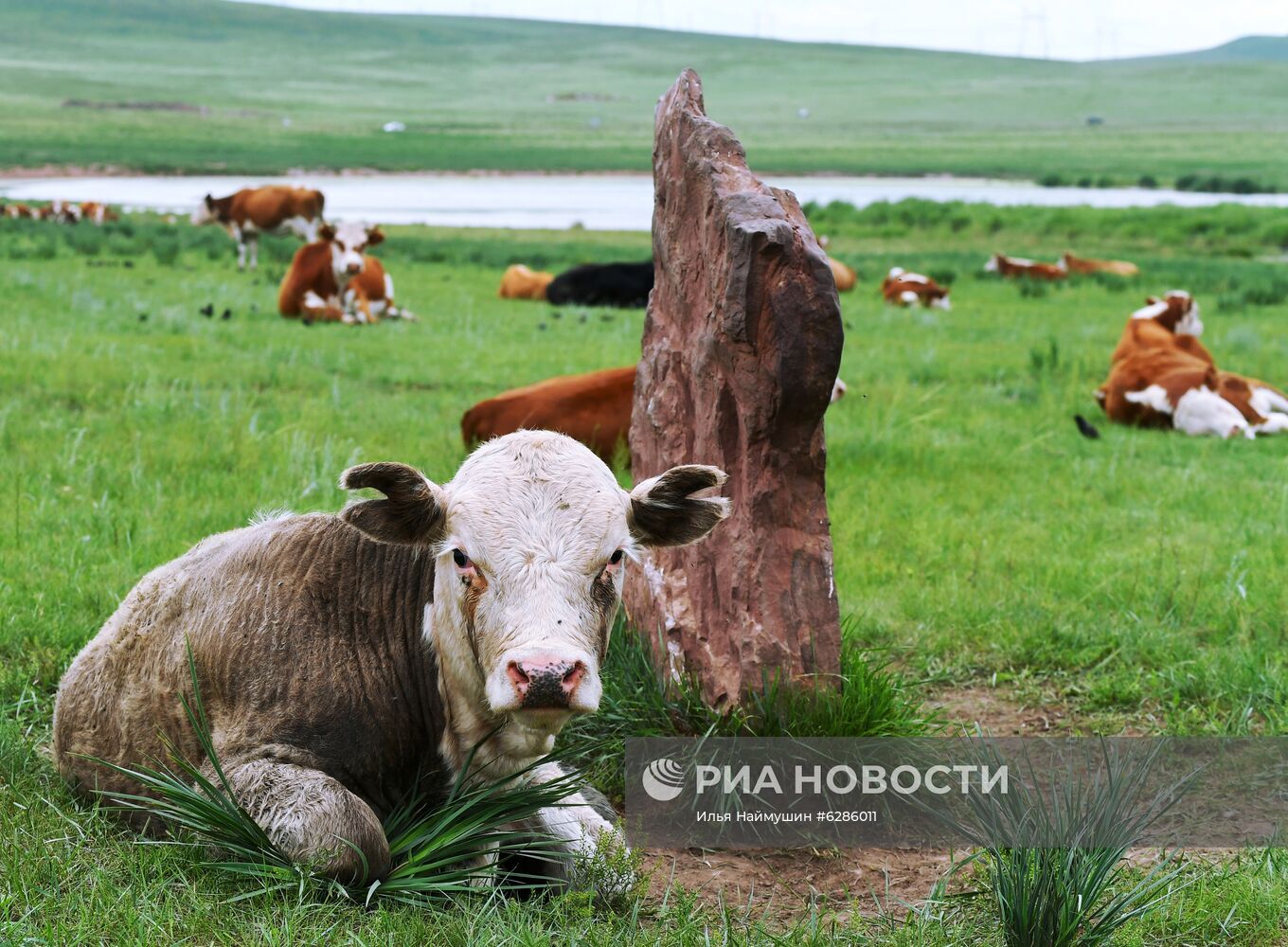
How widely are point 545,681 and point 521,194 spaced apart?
6800 cm

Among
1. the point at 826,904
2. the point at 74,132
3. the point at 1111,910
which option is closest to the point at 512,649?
the point at 826,904

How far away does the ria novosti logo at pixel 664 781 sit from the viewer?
497 cm

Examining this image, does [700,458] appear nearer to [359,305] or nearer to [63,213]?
[359,305]

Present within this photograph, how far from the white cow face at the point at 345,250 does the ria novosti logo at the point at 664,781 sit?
44.6 ft

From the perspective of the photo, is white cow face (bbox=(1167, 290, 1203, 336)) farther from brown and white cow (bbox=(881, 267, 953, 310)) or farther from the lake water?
the lake water

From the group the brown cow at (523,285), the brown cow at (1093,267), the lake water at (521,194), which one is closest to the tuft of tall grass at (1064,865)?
the brown cow at (523,285)

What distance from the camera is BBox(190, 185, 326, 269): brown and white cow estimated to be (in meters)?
26.6

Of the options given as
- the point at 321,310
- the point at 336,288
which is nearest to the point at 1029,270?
the point at 336,288

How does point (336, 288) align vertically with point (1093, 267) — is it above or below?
above

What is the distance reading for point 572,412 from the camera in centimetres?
937

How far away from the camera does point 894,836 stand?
488cm

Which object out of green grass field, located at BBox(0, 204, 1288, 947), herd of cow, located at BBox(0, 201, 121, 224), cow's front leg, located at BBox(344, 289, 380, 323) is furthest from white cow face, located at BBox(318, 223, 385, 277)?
herd of cow, located at BBox(0, 201, 121, 224)

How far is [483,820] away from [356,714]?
53 cm

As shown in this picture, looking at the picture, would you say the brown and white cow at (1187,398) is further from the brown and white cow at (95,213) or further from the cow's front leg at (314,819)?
the brown and white cow at (95,213)
